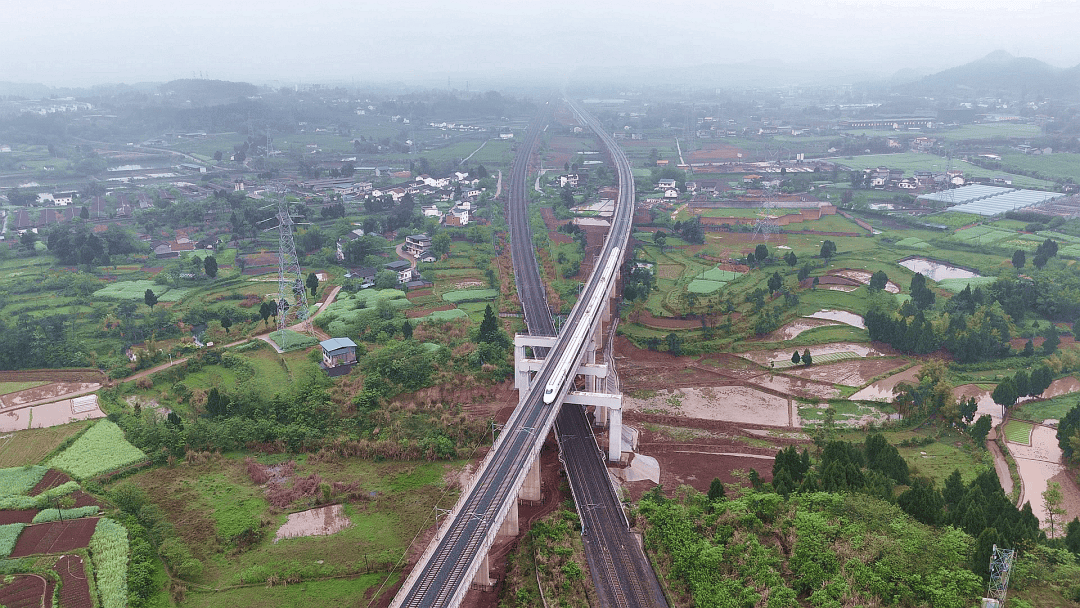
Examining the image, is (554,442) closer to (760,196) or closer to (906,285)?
(906,285)

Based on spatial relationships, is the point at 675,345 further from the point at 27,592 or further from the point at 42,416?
the point at 42,416

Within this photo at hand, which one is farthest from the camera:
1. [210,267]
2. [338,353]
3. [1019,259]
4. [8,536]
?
[1019,259]

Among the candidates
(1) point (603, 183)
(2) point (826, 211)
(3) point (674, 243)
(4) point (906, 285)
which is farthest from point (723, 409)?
(1) point (603, 183)

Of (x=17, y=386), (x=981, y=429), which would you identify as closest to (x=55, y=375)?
(x=17, y=386)

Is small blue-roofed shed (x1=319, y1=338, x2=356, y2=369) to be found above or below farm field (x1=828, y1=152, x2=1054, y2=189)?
below

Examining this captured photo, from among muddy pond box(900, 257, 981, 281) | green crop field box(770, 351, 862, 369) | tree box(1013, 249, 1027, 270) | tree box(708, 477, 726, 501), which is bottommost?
tree box(708, 477, 726, 501)

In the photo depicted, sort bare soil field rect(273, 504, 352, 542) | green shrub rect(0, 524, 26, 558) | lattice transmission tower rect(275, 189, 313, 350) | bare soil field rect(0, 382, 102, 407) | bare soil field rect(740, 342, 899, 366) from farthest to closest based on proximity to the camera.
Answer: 1. lattice transmission tower rect(275, 189, 313, 350)
2. bare soil field rect(740, 342, 899, 366)
3. bare soil field rect(0, 382, 102, 407)
4. bare soil field rect(273, 504, 352, 542)
5. green shrub rect(0, 524, 26, 558)

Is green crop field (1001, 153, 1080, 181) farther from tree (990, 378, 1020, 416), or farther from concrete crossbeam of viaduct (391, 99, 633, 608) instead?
concrete crossbeam of viaduct (391, 99, 633, 608)

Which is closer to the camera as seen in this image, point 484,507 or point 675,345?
point 484,507

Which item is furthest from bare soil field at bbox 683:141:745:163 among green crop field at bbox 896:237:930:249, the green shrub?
the green shrub
